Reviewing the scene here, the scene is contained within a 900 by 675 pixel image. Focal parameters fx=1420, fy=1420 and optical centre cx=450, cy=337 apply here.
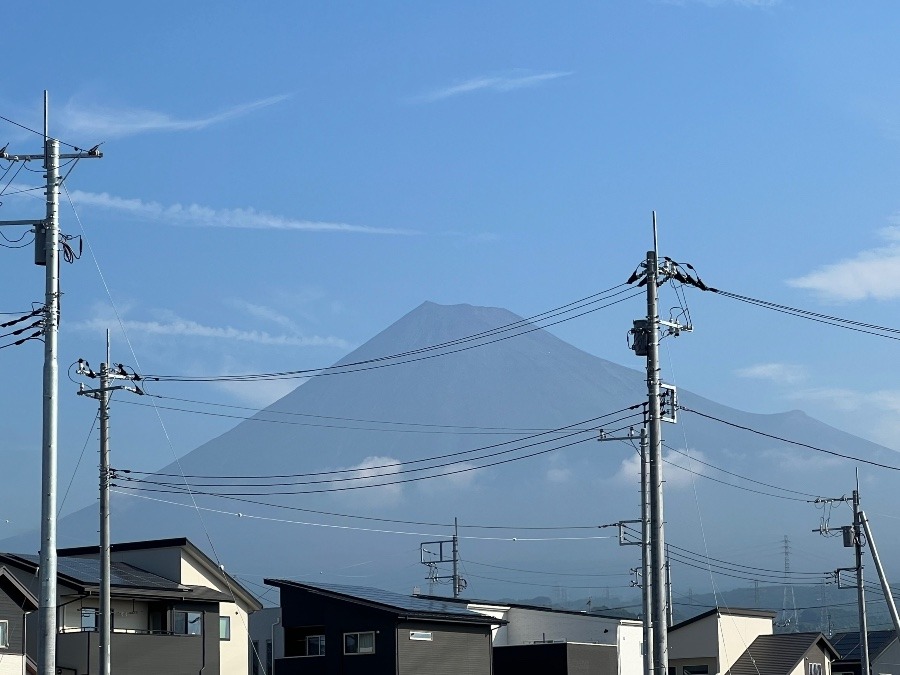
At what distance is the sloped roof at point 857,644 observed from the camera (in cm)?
7900

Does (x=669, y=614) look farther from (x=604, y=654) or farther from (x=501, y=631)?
(x=604, y=654)

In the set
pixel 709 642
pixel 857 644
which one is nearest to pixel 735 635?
pixel 709 642

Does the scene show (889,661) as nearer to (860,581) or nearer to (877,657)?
(877,657)

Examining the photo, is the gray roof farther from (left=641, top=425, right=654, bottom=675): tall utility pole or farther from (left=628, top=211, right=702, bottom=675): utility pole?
(left=628, top=211, right=702, bottom=675): utility pole

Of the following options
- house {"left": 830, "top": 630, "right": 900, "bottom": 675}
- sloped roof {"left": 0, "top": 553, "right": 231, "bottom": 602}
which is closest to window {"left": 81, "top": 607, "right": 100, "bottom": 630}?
sloped roof {"left": 0, "top": 553, "right": 231, "bottom": 602}

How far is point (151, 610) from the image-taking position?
1898 inches

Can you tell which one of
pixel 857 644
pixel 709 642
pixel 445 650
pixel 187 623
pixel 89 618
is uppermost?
pixel 89 618

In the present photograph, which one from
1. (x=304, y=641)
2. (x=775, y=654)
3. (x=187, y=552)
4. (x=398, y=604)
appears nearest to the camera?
(x=398, y=604)

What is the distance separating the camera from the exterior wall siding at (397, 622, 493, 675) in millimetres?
49000

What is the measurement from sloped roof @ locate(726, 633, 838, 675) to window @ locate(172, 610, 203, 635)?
83.3 ft

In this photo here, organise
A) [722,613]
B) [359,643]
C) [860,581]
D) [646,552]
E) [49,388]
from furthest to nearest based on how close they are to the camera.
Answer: [722,613] → [860,581] → [359,643] → [646,552] → [49,388]

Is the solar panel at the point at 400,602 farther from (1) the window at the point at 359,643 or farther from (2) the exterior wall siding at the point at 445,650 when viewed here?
(1) the window at the point at 359,643

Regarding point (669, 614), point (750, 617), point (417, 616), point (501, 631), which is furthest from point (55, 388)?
point (669, 614)

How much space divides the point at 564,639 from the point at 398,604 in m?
15.0
